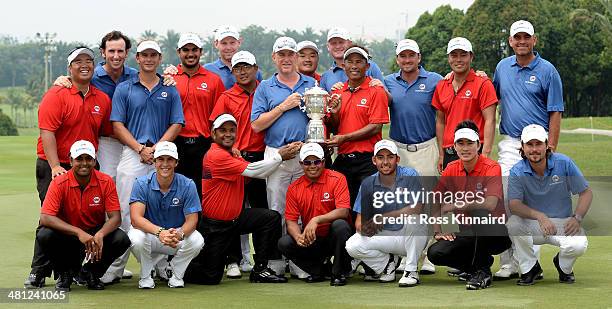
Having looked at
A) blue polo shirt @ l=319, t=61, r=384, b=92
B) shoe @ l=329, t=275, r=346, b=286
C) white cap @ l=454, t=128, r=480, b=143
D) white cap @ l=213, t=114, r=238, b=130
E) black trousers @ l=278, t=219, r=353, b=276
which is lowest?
shoe @ l=329, t=275, r=346, b=286

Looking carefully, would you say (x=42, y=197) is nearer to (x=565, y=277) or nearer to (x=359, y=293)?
(x=359, y=293)

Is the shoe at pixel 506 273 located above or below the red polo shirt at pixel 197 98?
below

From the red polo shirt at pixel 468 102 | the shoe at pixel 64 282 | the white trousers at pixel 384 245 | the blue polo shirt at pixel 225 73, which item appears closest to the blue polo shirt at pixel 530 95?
the red polo shirt at pixel 468 102

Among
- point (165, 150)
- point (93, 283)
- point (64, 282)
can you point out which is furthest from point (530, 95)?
point (64, 282)

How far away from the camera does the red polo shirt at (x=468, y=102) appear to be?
10.2 metres

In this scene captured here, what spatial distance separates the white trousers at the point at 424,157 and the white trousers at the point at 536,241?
123cm

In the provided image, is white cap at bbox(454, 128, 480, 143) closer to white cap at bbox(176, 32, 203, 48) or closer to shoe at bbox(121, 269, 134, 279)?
white cap at bbox(176, 32, 203, 48)

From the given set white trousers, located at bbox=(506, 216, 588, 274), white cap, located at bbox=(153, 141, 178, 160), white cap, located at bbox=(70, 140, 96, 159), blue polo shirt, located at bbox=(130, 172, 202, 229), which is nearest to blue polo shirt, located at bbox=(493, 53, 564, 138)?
white trousers, located at bbox=(506, 216, 588, 274)

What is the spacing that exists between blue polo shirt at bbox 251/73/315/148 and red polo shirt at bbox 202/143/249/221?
46cm

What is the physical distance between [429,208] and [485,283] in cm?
92

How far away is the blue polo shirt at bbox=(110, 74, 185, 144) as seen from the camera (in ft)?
33.3

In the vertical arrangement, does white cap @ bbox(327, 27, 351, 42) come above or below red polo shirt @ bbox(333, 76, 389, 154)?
above

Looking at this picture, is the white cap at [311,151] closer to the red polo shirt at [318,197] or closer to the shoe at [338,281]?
the red polo shirt at [318,197]

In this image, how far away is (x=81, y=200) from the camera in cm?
933
